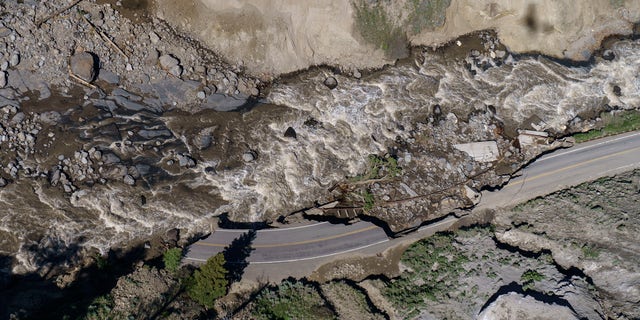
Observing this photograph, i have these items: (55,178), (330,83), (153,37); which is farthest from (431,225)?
(55,178)

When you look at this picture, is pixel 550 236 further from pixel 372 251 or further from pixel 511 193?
pixel 372 251

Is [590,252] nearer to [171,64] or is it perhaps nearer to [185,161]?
[185,161]

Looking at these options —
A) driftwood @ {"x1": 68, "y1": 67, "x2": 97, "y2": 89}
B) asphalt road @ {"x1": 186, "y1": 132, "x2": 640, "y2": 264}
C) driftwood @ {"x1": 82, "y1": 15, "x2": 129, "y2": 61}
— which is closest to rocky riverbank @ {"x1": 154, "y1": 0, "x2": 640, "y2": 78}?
driftwood @ {"x1": 82, "y1": 15, "x2": 129, "y2": 61}

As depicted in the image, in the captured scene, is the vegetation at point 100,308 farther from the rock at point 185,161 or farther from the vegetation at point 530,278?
the vegetation at point 530,278

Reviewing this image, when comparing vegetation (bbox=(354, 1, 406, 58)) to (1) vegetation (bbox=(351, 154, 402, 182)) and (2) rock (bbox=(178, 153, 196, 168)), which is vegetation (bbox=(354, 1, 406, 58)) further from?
(2) rock (bbox=(178, 153, 196, 168))

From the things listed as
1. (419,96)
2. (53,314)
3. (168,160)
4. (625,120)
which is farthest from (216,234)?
(625,120)

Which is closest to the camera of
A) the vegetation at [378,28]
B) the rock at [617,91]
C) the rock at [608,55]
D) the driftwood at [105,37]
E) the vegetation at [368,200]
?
the driftwood at [105,37]

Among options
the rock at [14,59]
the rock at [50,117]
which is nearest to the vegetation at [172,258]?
the rock at [50,117]
